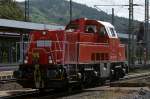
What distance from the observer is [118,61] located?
2533 cm

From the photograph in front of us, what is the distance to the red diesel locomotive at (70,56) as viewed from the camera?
60.1 feet

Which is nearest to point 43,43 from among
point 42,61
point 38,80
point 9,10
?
point 42,61

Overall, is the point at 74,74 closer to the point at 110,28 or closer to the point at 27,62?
the point at 27,62

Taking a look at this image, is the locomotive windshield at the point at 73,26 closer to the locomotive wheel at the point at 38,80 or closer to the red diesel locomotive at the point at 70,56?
the red diesel locomotive at the point at 70,56

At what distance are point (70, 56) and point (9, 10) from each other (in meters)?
57.1

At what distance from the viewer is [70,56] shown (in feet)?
64.4

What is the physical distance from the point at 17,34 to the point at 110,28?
38.0 ft

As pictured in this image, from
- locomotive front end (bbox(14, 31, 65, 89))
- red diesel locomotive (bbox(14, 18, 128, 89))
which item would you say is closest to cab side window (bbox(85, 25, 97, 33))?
red diesel locomotive (bbox(14, 18, 128, 89))

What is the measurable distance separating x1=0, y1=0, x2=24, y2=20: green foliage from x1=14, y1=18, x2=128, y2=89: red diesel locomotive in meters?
48.1

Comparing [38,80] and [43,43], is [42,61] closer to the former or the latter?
[43,43]

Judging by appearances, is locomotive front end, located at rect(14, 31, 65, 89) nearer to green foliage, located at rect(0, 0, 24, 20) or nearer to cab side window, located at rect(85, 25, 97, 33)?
cab side window, located at rect(85, 25, 97, 33)

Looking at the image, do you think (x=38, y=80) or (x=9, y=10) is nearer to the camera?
(x=38, y=80)

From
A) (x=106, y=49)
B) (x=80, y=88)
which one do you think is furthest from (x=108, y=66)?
(x=80, y=88)

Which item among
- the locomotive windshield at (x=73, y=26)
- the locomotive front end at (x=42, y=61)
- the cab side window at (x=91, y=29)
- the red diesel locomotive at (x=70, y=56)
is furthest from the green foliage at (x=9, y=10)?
the locomotive front end at (x=42, y=61)
